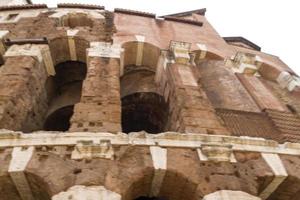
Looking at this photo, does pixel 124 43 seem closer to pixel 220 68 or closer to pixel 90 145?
pixel 220 68

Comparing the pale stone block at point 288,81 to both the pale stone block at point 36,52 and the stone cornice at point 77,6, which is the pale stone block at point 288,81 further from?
the pale stone block at point 36,52

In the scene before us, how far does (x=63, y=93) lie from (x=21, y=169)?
6242 millimetres

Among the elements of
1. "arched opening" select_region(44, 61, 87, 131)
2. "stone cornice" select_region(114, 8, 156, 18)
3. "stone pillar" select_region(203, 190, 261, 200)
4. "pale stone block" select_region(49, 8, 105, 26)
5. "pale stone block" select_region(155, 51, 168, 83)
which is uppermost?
"stone pillar" select_region(203, 190, 261, 200)

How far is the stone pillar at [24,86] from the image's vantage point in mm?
7653

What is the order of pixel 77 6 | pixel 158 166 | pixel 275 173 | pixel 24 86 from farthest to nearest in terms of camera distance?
pixel 77 6, pixel 24 86, pixel 275 173, pixel 158 166

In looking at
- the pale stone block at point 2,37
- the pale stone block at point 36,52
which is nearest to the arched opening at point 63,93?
the pale stone block at point 36,52

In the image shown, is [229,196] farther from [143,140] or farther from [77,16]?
[77,16]

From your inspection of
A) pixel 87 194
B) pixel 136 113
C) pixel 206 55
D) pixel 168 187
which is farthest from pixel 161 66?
pixel 87 194

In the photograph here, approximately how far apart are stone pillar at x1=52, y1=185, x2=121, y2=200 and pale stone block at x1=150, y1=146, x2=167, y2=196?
887 mm

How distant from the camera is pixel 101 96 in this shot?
312 inches

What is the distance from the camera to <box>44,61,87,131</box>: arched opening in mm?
10977

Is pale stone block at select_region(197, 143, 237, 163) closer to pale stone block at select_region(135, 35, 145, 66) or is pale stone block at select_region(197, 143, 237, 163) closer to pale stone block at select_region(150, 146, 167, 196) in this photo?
pale stone block at select_region(150, 146, 167, 196)

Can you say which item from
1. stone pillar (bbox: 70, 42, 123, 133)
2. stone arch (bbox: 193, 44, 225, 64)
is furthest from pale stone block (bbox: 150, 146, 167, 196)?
stone arch (bbox: 193, 44, 225, 64)

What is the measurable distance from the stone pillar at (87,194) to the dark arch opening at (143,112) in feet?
17.1
